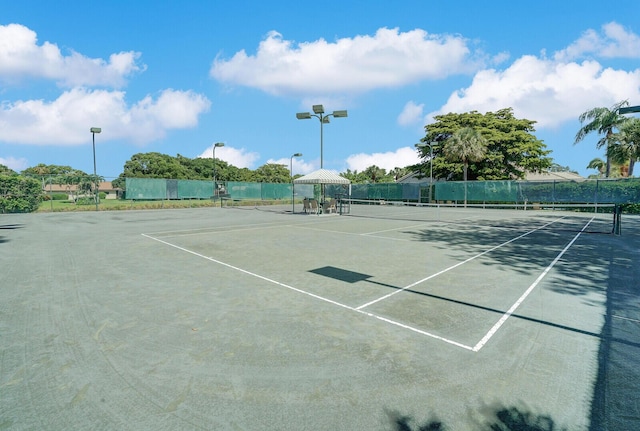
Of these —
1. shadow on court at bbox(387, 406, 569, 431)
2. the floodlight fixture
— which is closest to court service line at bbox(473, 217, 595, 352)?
shadow on court at bbox(387, 406, 569, 431)

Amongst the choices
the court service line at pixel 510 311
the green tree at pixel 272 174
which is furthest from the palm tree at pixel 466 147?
the green tree at pixel 272 174

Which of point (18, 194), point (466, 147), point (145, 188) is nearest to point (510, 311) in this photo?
point (18, 194)

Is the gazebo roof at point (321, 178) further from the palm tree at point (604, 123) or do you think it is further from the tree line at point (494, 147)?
the palm tree at point (604, 123)

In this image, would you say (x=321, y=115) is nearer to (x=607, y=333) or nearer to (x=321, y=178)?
(x=321, y=178)

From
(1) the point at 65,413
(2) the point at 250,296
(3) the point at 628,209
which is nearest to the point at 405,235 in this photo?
(2) the point at 250,296

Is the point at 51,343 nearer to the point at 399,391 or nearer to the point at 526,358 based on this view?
the point at 399,391

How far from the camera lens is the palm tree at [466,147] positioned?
1581 inches

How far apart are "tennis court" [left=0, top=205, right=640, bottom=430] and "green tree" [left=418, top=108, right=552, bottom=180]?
38357 millimetres

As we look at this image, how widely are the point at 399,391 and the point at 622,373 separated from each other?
2390 millimetres

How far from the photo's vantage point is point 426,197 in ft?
136

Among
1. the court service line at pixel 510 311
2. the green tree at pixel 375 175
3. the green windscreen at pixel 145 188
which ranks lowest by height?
the court service line at pixel 510 311

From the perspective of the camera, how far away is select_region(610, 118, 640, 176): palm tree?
101ft

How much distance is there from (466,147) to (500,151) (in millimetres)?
7314

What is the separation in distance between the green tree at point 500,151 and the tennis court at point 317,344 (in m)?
38.4
